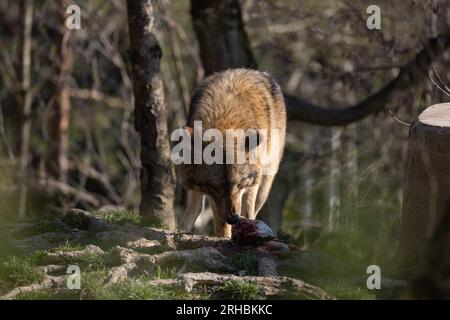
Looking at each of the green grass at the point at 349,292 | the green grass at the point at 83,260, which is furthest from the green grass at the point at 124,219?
the green grass at the point at 349,292

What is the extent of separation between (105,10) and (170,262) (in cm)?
1710

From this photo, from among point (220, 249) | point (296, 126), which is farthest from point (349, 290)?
point (296, 126)

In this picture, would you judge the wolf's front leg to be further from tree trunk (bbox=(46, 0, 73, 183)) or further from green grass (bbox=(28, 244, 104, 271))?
tree trunk (bbox=(46, 0, 73, 183))

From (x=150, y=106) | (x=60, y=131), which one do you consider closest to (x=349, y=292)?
(x=150, y=106)

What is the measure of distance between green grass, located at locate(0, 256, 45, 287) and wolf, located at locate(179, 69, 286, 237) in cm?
201

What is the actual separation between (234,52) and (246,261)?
641cm

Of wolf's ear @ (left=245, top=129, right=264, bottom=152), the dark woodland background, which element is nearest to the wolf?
wolf's ear @ (left=245, top=129, right=264, bottom=152)

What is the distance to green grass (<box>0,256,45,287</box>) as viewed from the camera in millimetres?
6381

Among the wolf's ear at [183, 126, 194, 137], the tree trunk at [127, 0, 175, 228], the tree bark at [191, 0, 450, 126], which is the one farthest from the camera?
the tree bark at [191, 0, 450, 126]

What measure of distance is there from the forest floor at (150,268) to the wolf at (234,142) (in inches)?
27.7

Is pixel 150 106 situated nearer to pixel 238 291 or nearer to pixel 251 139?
pixel 251 139

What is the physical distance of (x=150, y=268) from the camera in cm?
665

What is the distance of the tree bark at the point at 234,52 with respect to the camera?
12.7m

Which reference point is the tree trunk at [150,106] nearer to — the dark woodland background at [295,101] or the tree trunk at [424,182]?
the dark woodland background at [295,101]
